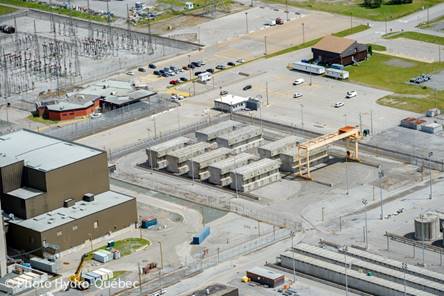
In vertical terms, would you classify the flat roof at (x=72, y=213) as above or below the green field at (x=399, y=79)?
above

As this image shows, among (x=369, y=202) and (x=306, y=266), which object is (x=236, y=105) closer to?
(x=369, y=202)

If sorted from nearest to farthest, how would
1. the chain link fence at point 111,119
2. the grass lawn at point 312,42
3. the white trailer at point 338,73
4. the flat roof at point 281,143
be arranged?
the flat roof at point 281,143
the chain link fence at point 111,119
the white trailer at point 338,73
the grass lawn at point 312,42

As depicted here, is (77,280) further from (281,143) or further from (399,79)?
(399,79)

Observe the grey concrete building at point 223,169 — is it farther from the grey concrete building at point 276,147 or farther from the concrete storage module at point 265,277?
the concrete storage module at point 265,277

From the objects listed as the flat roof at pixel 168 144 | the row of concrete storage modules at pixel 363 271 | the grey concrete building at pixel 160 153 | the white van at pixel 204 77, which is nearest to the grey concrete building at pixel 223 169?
the grey concrete building at pixel 160 153

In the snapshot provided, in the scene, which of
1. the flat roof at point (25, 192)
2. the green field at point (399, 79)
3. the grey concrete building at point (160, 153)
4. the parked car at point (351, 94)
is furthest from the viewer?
the parked car at point (351, 94)

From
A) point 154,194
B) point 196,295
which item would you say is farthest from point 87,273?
point 154,194
